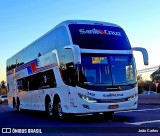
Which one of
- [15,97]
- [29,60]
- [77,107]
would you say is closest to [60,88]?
[77,107]

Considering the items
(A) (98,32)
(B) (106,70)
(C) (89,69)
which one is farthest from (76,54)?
(A) (98,32)

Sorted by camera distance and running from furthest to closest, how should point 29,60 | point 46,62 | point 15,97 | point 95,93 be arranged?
point 15,97
point 29,60
point 46,62
point 95,93

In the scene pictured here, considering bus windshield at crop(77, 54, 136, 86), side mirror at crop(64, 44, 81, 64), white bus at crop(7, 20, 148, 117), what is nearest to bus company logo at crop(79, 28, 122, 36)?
white bus at crop(7, 20, 148, 117)

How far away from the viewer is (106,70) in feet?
51.5

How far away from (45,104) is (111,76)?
15.9 feet

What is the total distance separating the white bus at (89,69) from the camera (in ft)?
50.1

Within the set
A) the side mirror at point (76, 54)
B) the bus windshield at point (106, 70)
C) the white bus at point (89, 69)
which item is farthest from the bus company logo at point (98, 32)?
the side mirror at point (76, 54)

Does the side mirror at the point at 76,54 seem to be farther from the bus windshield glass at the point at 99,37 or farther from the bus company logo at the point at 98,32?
the bus company logo at the point at 98,32

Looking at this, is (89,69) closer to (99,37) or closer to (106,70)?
(106,70)

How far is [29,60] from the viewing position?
74.2 feet

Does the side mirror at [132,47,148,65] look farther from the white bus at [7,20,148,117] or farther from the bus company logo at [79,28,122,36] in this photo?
the bus company logo at [79,28,122,36]

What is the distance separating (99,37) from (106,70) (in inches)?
58.6

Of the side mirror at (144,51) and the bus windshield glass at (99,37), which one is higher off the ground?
the bus windshield glass at (99,37)

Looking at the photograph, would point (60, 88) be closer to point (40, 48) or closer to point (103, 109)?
point (103, 109)
